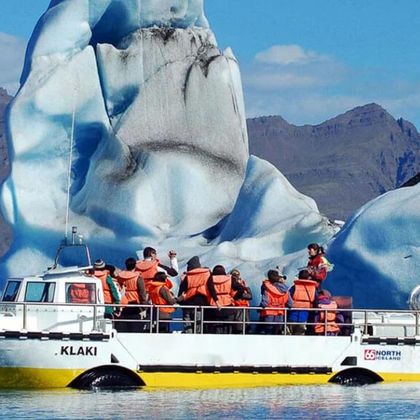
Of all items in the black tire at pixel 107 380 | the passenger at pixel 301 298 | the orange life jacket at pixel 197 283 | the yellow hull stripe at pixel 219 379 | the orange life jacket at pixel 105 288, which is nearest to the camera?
the black tire at pixel 107 380

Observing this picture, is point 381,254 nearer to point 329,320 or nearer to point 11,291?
point 329,320

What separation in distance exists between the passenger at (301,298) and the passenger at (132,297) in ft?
7.02

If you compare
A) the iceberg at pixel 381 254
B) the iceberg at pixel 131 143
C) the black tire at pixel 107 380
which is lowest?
the black tire at pixel 107 380

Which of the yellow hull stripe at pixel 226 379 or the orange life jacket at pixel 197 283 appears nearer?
the yellow hull stripe at pixel 226 379

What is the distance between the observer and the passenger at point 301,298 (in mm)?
21000

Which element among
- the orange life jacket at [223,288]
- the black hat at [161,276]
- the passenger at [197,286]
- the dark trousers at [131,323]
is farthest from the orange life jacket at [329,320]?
the dark trousers at [131,323]

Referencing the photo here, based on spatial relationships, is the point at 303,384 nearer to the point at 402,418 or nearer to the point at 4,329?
the point at 402,418

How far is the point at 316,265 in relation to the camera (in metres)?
21.3

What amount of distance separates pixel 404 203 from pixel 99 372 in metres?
7.79

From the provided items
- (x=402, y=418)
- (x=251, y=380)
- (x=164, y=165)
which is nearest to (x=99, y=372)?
(x=251, y=380)

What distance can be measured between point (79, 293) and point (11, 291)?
3.34 feet

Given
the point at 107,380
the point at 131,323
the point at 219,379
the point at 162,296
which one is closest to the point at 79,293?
the point at 131,323

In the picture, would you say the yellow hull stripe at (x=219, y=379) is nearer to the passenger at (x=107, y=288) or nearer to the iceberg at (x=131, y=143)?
the passenger at (x=107, y=288)

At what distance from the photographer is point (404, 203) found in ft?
84.8
